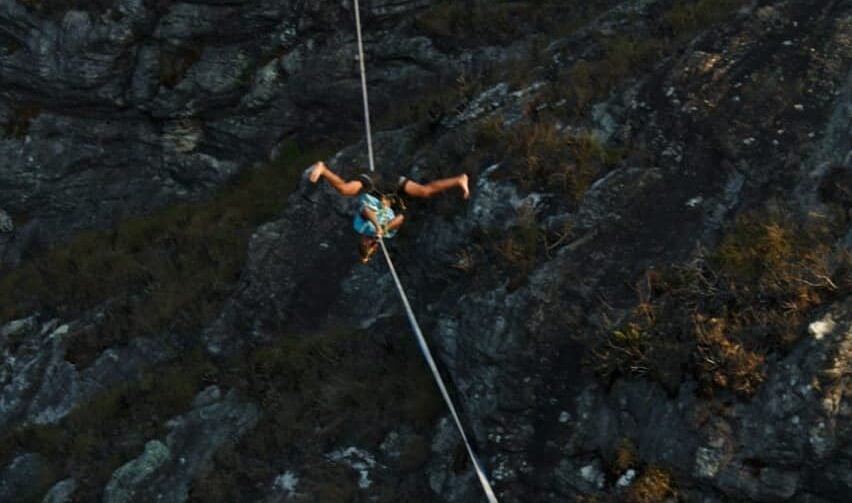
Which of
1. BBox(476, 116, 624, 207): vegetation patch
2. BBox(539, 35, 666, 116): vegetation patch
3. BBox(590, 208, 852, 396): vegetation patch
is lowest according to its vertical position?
BBox(590, 208, 852, 396): vegetation patch

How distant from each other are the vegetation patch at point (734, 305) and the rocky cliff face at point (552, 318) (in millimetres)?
27

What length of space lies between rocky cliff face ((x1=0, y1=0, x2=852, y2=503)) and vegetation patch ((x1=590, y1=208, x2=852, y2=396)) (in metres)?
0.03

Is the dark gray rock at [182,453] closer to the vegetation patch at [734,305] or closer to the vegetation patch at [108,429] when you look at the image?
the vegetation patch at [108,429]

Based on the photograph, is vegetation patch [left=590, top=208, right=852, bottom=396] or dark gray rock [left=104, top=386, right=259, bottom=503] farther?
dark gray rock [left=104, top=386, right=259, bottom=503]

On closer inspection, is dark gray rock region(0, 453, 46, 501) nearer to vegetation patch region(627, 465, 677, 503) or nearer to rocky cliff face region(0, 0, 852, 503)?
rocky cliff face region(0, 0, 852, 503)

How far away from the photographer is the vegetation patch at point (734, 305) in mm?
10430

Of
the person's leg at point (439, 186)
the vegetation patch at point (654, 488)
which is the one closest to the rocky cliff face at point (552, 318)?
the vegetation patch at point (654, 488)

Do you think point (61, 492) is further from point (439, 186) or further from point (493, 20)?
point (493, 20)

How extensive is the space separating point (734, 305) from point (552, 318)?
1935 millimetres

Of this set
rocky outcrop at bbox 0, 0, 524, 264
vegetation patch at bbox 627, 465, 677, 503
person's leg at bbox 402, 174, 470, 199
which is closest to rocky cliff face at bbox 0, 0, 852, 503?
vegetation patch at bbox 627, 465, 677, 503

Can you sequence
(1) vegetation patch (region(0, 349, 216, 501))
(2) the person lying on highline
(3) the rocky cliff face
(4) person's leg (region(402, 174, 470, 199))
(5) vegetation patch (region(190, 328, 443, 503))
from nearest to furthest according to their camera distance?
(3) the rocky cliff face
(4) person's leg (region(402, 174, 470, 199))
(2) the person lying on highline
(5) vegetation patch (region(190, 328, 443, 503))
(1) vegetation patch (region(0, 349, 216, 501))

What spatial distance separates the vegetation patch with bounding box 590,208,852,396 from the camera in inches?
411

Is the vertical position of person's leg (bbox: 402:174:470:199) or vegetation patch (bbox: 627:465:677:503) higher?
person's leg (bbox: 402:174:470:199)

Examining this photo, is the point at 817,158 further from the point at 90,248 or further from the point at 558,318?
the point at 90,248
